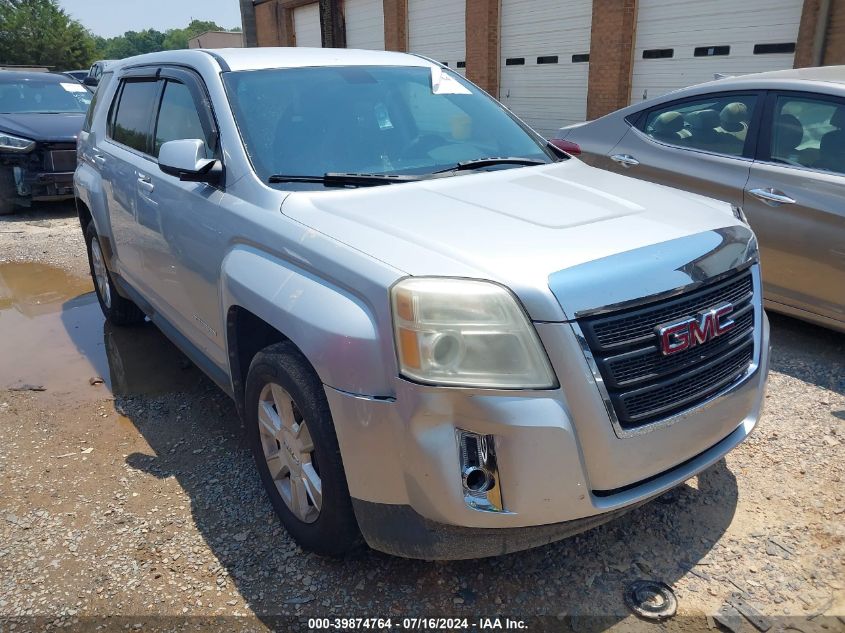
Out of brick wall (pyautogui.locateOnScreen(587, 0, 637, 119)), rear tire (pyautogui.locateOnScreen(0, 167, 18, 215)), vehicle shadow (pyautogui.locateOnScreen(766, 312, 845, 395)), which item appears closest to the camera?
vehicle shadow (pyautogui.locateOnScreen(766, 312, 845, 395))

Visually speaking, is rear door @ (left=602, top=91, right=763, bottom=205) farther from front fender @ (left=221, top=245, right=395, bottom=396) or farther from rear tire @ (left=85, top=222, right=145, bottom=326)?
rear tire @ (left=85, top=222, right=145, bottom=326)

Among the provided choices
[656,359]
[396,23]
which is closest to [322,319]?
[656,359]

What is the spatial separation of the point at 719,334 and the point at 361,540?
1.43 m

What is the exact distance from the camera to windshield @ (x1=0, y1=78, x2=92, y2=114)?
10.4 meters

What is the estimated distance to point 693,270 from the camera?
2285 mm

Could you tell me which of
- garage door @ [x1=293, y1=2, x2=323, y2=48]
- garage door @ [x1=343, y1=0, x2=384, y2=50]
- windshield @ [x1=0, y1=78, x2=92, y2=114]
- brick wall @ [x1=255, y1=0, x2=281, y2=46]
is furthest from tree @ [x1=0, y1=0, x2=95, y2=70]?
windshield @ [x1=0, y1=78, x2=92, y2=114]

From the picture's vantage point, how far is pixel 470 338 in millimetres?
2057

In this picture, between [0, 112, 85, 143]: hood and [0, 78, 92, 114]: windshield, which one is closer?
[0, 112, 85, 143]: hood

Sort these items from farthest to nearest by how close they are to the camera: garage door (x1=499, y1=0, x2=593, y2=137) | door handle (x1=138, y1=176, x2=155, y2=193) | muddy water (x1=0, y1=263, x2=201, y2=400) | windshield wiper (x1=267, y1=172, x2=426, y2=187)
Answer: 1. garage door (x1=499, y1=0, x2=593, y2=137)
2. muddy water (x1=0, y1=263, x2=201, y2=400)
3. door handle (x1=138, y1=176, x2=155, y2=193)
4. windshield wiper (x1=267, y1=172, x2=426, y2=187)

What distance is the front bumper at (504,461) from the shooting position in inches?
79.7

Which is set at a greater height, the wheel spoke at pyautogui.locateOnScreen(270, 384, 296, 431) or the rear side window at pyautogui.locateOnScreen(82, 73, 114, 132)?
the rear side window at pyautogui.locateOnScreen(82, 73, 114, 132)

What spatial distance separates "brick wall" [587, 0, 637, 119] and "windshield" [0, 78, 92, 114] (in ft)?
28.2

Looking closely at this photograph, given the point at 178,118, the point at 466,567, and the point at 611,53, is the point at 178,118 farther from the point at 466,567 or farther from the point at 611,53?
the point at 611,53

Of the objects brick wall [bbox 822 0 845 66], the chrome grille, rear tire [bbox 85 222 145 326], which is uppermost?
brick wall [bbox 822 0 845 66]
